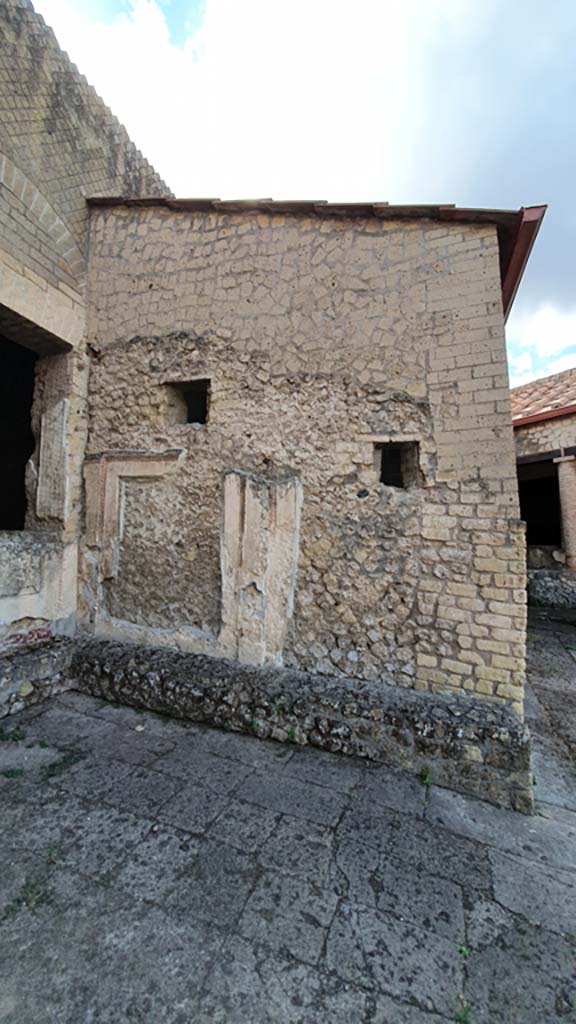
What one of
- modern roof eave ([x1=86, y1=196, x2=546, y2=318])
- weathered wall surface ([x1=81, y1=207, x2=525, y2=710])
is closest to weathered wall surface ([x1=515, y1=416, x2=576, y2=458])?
modern roof eave ([x1=86, y1=196, x2=546, y2=318])

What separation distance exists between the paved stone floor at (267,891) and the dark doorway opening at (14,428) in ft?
15.7

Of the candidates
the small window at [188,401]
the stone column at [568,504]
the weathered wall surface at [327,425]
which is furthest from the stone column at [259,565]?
the stone column at [568,504]

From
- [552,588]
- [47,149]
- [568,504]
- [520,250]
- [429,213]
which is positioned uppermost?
[47,149]

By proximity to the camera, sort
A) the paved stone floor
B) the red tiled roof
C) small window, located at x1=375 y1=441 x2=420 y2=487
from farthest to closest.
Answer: the red tiled roof < small window, located at x1=375 y1=441 x2=420 y2=487 < the paved stone floor

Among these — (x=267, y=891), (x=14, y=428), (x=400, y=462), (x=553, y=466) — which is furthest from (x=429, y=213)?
(x=14, y=428)

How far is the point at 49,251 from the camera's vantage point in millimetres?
3680

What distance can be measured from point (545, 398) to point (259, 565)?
815 cm

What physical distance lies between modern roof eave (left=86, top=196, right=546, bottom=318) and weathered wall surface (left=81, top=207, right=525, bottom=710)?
80 millimetres

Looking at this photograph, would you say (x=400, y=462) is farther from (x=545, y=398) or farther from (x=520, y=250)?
(x=545, y=398)

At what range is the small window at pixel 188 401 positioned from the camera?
3.80 m

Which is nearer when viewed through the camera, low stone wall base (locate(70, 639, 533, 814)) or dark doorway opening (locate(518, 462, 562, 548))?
low stone wall base (locate(70, 639, 533, 814))

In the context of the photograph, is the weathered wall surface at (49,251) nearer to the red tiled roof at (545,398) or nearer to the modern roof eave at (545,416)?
the red tiled roof at (545,398)

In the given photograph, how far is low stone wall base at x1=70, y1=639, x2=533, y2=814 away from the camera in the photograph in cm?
256

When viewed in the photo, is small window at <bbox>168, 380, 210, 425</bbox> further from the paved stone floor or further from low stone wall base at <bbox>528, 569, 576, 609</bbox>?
low stone wall base at <bbox>528, 569, 576, 609</bbox>
